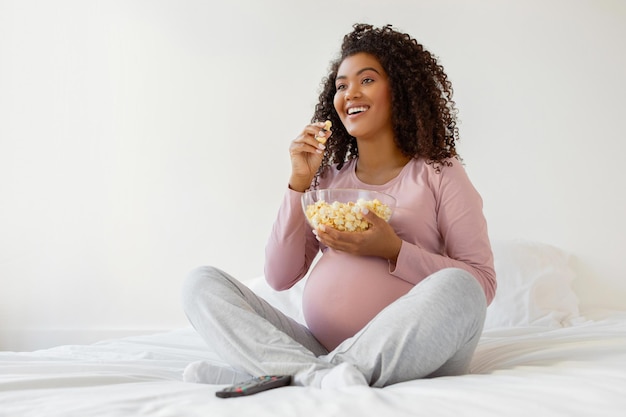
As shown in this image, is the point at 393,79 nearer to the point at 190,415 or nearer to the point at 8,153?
the point at 190,415

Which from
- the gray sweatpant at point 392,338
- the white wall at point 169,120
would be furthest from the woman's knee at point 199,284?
the white wall at point 169,120

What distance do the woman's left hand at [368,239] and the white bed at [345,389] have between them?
29cm

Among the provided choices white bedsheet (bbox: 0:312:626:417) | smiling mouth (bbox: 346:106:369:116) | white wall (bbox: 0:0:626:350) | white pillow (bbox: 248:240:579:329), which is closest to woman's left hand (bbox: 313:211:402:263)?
white bedsheet (bbox: 0:312:626:417)

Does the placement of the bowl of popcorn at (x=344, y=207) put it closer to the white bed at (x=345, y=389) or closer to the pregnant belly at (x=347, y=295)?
the pregnant belly at (x=347, y=295)

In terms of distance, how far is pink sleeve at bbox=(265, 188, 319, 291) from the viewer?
1549 millimetres

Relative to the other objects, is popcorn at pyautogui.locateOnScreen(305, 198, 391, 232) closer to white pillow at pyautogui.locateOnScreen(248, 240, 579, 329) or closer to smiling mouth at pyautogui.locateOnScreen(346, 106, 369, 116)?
smiling mouth at pyautogui.locateOnScreen(346, 106, 369, 116)

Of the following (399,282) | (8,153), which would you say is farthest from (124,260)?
(399,282)

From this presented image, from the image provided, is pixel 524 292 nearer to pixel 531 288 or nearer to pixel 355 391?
pixel 531 288

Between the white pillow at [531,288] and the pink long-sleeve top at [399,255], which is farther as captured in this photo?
the white pillow at [531,288]

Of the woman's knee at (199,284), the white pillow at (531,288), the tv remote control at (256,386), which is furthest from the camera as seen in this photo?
the white pillow at (531,288)

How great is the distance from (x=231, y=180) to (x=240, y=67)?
423 mm

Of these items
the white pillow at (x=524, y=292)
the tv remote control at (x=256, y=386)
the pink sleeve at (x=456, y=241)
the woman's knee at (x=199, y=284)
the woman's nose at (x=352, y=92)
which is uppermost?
the woman's nose at (x=352, y=92)

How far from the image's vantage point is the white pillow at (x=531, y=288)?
1977 mm

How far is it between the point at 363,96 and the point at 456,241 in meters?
0.42
